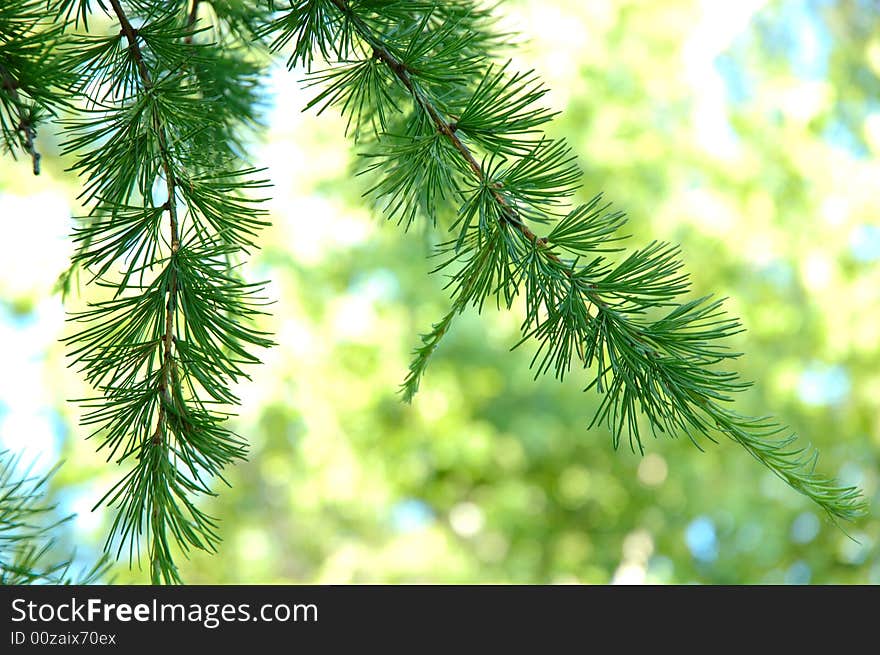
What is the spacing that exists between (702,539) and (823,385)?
794 mm

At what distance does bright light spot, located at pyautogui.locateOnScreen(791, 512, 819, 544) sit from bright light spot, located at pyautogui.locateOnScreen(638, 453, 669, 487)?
1.68ft

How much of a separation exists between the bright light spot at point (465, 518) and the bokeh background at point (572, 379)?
0.04 feet

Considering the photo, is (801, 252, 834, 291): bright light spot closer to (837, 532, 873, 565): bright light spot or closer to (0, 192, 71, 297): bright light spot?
(837, 532, 873, 565): bright light spot

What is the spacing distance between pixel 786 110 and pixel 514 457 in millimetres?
1565

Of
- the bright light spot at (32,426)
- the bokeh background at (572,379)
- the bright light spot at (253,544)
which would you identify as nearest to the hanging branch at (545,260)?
the bokeh background at (572,379)

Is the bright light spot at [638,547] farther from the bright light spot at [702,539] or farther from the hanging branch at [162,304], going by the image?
the hanging branch at [162,304]

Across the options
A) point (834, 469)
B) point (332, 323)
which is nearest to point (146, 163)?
point (332, 323)

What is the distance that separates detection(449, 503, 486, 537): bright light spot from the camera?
11.5ft

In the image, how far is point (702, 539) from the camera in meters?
3.39

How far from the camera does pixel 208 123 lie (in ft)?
1.82

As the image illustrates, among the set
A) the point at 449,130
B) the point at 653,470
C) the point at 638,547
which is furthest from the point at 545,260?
the point at 653,470

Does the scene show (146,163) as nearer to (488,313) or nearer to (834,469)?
(488,313)

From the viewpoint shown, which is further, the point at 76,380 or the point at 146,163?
the point at 76,380

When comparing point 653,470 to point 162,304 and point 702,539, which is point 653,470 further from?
point 162,304
